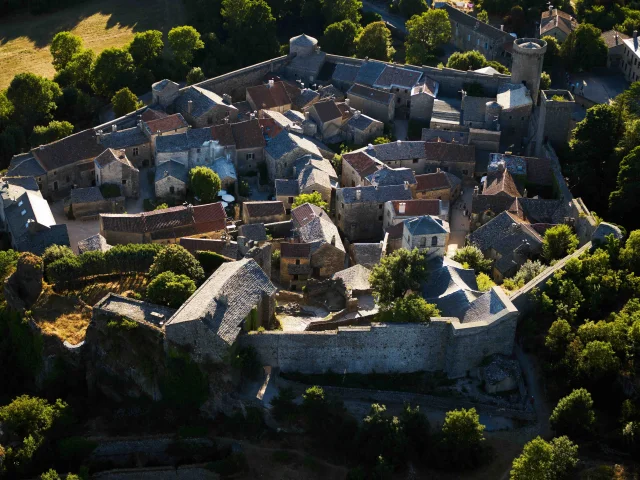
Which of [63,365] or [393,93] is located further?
[393,93]

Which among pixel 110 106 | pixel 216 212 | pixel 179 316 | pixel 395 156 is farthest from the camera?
pixel 110 106

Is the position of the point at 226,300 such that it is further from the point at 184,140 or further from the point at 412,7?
the point at 412,7

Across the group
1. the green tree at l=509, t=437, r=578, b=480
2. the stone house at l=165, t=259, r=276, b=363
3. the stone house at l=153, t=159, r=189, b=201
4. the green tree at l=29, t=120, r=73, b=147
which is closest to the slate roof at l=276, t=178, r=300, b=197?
the stone house at l=153, t=159, r=189, b=201

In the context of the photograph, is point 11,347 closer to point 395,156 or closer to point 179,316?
point 179,316

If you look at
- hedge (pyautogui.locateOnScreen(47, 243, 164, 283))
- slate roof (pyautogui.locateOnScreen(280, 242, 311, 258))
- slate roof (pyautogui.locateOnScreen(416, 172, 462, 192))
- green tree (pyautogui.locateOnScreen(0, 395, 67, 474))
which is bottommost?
green tree (pyautogui.locateOnScreen(0, 395, 67, 474))

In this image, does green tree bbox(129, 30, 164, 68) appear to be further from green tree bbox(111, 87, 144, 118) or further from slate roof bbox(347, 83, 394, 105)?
slate roof bbox(347, 83, 394, 105)

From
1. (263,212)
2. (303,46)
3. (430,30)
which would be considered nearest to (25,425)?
(263,212)

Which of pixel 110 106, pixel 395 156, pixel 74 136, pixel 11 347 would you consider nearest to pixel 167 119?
pixel 74 136
